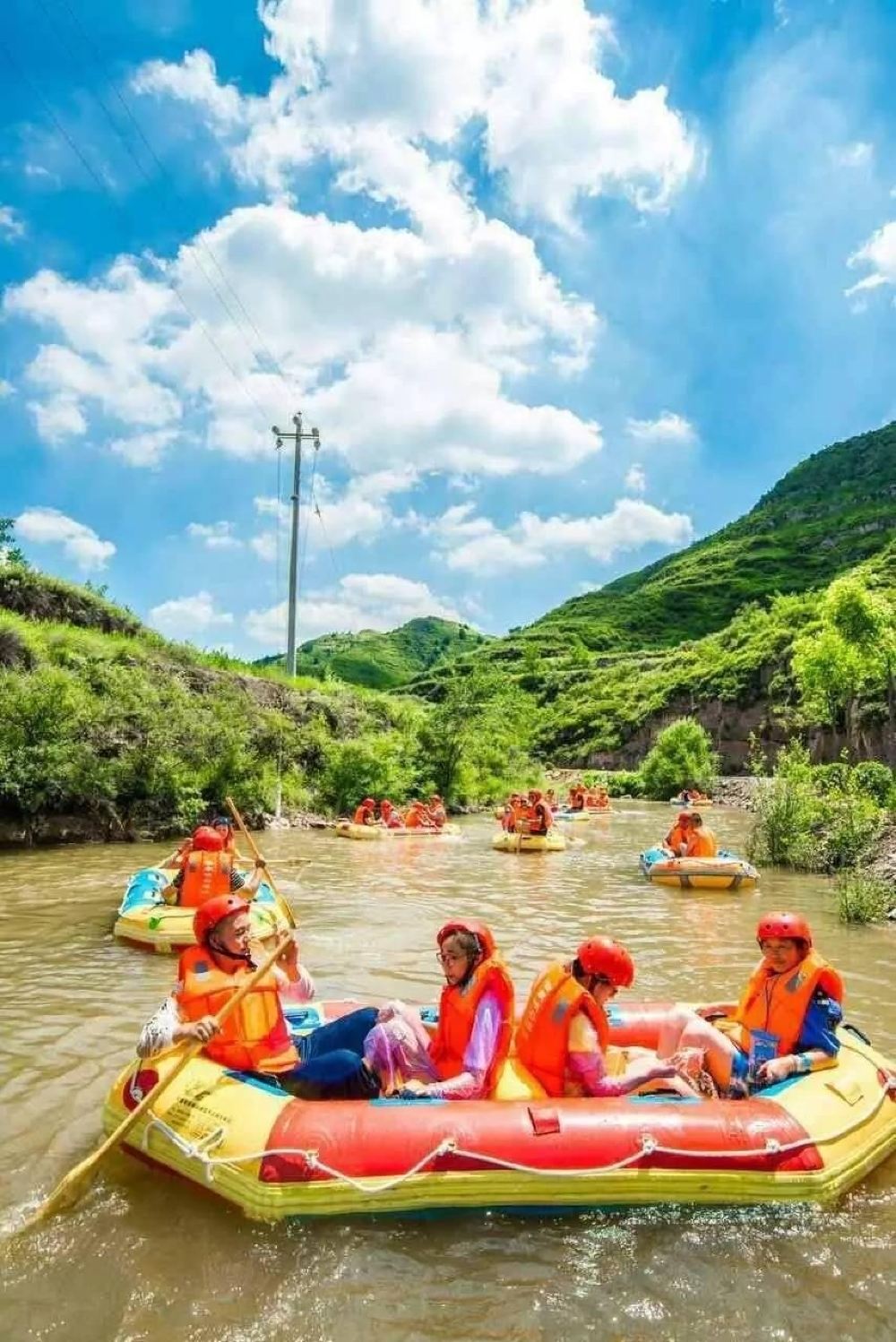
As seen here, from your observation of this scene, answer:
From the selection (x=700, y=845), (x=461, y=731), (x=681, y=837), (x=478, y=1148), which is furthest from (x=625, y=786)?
(x=478, y=1148)

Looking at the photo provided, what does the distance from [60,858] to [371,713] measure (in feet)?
58.7

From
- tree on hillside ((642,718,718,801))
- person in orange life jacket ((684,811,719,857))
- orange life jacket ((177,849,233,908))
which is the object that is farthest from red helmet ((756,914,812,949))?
tree on hillside ((642,718,718,801))

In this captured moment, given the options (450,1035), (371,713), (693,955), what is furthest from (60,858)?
(371,713)

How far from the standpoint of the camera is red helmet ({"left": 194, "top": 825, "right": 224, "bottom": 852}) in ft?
32.5

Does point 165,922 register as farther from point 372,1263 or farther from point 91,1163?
point 372,1263

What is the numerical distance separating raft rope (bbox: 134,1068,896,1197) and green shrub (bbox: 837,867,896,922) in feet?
23.7

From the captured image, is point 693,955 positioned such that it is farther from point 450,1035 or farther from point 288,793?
point 288,793

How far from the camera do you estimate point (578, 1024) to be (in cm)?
485

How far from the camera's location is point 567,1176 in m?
4.25

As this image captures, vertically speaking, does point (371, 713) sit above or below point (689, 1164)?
above

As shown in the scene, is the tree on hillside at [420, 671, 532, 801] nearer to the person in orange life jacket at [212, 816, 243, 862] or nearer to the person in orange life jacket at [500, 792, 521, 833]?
the person in orange life jacket at [500, 792, 521, 833]

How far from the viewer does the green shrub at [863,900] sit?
11.0m

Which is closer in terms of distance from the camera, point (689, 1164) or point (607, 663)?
point (689, 1164)

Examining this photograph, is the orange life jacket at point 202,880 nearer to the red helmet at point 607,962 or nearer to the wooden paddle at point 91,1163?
the wooden paddle at point 91,1163
